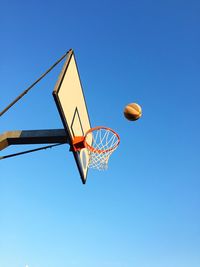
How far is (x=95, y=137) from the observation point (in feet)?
25.4

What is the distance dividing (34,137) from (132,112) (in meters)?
2.36

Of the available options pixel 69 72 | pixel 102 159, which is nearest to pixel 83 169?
pixel 102 159

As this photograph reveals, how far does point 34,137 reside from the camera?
6992 millimetres

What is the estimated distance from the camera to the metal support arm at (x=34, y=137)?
22.8ft

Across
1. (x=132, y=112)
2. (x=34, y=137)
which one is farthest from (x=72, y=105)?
(x=132, y=112)

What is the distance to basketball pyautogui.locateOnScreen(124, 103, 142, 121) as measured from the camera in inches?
287

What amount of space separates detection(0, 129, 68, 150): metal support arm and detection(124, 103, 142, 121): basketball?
61.7 inches

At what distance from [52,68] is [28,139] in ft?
5.78

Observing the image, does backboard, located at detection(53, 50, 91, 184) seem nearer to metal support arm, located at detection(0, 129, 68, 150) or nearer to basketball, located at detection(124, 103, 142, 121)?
metal support arm, located at detection(0, 129, 68, 150)

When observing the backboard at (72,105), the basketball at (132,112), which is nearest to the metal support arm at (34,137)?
the backboard at (72,105)

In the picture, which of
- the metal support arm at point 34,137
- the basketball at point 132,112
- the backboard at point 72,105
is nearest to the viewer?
the backboard at point 72,105

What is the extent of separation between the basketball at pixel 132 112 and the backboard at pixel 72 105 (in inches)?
50.1

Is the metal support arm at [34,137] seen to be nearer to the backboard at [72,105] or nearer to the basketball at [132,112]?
the backboard at [72,105]

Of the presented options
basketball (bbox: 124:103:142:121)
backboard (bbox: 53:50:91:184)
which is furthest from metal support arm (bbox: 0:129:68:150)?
basketball (bbox: 124:103:142:121)
